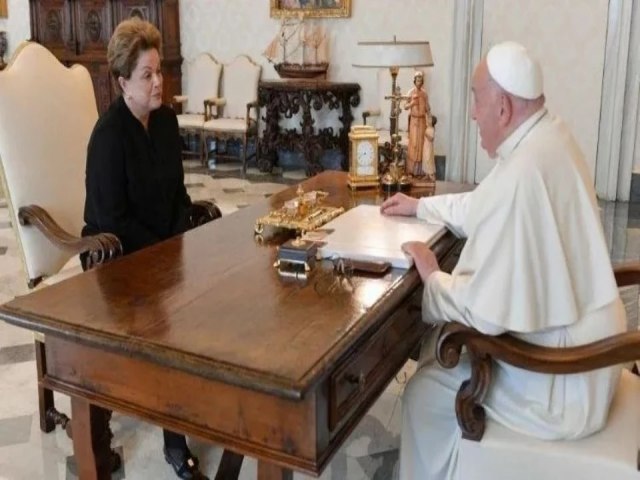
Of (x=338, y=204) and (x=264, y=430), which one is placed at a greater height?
(x=338, y=204)

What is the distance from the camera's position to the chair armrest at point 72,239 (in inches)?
100

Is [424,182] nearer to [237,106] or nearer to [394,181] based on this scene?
[394,181]

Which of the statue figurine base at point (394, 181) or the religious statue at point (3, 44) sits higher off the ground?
the religious statue at point (3, 44)

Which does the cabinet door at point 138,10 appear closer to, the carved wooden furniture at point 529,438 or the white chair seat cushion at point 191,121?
the white chair seat cushion at point 191,121

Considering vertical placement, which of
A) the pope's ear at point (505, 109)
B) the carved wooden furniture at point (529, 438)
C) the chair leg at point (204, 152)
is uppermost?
the pope's ear at point (505, 109)

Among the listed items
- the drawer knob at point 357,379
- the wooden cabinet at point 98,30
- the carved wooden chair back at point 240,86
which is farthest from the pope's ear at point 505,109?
the wooden cabinet at point 98,30

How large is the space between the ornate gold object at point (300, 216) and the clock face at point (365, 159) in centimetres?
46

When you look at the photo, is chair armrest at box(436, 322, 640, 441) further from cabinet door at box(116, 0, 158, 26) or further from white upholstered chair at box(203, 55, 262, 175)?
cabinet door at box(116, 0, 158, 26)

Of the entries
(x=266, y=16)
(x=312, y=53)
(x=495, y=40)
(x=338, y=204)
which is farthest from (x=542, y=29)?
(x=338, y=204)

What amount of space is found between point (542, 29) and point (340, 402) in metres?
6.05

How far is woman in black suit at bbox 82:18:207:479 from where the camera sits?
2.66m

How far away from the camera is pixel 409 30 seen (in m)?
7.43

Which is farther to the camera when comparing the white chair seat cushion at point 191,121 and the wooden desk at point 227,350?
the white chair seat cushion at point 191,121

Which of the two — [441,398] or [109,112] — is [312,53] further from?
[441,398]
